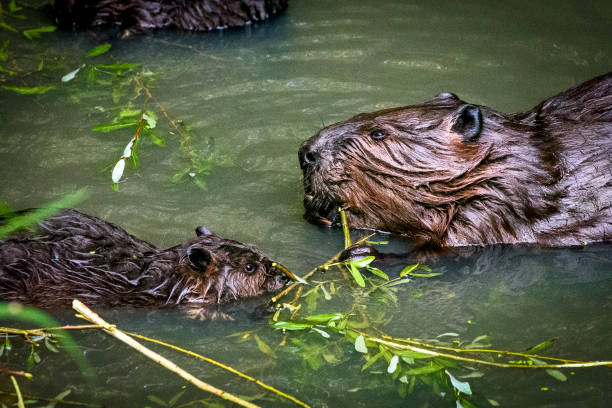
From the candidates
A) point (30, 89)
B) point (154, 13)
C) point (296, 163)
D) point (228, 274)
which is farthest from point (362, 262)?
point (154, 13)

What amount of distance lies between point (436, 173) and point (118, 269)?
6.51 ft

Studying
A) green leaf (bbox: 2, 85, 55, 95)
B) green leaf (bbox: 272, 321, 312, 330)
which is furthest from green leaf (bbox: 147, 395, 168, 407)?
green leaf (bbox: 2, 85, 55, 95)

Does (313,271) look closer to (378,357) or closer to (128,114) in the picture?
(378,357)

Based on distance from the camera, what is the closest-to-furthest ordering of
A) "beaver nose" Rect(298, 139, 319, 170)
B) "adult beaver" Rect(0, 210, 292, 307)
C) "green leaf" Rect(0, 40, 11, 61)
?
"adult beaver" Rect(0, 210, 292, 307) → "beaver nose" Rect(298, 139, 319, 170) → "green leaf" Rect(0, 40, 11, 61)

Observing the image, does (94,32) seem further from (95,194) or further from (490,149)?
(490,149)

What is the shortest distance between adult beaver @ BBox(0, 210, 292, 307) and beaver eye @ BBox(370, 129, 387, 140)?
42.8 inches

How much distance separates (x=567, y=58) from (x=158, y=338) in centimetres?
477

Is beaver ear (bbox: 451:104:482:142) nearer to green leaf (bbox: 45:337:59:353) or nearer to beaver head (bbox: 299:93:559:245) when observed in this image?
beaver head (bbox: 299:93:559:245)

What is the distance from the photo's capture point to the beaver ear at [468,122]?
13.9 ft

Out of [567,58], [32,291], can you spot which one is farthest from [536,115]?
[32,291]

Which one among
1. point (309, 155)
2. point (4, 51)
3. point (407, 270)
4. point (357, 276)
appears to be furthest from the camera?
point (4, 51)

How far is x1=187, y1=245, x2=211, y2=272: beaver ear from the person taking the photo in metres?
3.80

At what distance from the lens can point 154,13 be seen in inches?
290

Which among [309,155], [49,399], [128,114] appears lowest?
[49,399]
